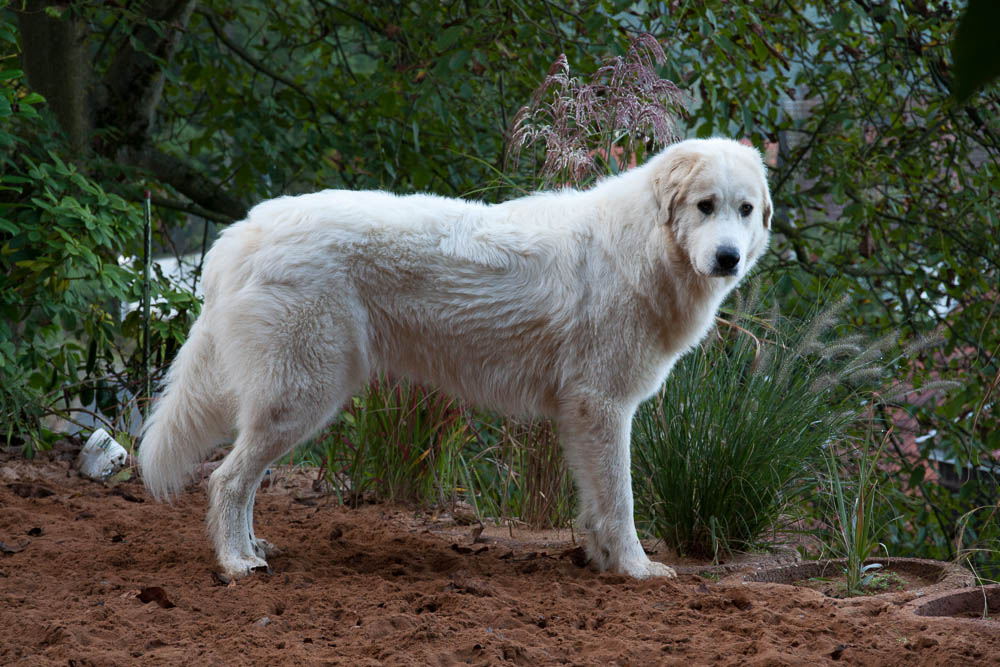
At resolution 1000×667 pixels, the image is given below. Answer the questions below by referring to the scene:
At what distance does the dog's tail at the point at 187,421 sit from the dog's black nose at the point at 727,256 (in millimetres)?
2045

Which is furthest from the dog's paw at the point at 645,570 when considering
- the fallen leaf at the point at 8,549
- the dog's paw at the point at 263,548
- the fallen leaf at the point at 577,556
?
the fallen leaf at the point at 8,549

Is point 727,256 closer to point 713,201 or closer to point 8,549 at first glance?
point 713,201

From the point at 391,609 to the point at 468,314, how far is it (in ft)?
4.05

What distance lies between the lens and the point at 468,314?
369cm

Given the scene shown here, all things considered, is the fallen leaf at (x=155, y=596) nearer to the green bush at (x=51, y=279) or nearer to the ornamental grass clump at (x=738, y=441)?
the ornamental grass clump at (x=738, y=441)

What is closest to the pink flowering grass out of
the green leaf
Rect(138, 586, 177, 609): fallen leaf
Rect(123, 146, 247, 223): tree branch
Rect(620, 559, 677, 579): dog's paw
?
Rect(620, 559, 677, 579): dog's paw

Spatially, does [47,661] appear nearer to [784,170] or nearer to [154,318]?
[154,318]

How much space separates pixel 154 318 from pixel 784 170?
5.01 m

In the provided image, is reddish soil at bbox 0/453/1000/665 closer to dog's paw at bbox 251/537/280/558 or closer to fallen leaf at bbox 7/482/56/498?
dog's paw at bbox 251/537/280/558

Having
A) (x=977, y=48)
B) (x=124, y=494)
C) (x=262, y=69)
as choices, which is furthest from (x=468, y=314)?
(x=262, y=69)

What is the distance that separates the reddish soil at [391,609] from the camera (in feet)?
8.64

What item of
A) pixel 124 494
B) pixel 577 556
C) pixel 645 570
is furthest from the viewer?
pixel 124 494

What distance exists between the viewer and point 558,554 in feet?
13.0

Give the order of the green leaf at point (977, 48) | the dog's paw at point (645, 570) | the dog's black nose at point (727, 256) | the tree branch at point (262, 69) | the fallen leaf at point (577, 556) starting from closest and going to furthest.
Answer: the green leaf at point (977, 48), the dog's black nose at point (727, 256), the dog's paw at point (645, 570), the fallen leaf at point (577, 556), the tree branch at point (262, 69)
